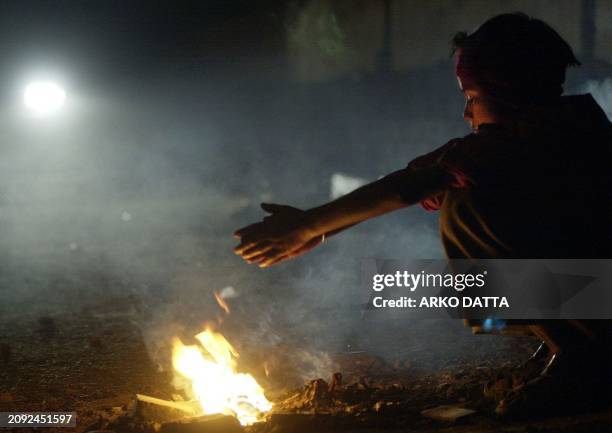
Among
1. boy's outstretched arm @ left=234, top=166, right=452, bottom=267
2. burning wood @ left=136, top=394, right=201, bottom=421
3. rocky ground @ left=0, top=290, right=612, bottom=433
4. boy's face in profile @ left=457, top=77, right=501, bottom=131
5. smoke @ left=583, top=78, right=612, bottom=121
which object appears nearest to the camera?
boy's outstretched arm @ left=234, top=166, right=452, bottom=267

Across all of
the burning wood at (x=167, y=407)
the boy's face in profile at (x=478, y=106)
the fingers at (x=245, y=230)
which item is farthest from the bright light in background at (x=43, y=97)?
the boy's face in profile at (x=478, y=106)

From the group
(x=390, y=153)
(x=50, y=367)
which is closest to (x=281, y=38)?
(x=390, y=153)

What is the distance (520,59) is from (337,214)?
98cm

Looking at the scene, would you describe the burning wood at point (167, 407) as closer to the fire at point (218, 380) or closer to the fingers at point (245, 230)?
the fire at point (218, 380)

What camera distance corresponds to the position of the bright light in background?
1301 cm

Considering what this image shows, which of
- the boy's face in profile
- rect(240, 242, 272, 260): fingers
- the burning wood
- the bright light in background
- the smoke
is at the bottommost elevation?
the burning wood

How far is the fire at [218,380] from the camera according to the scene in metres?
3.31

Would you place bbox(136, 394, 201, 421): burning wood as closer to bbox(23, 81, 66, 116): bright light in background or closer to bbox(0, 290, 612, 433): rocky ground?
bbox(0, 290, 612, 433): rocky ground

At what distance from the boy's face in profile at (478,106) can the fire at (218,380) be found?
175 centimetres

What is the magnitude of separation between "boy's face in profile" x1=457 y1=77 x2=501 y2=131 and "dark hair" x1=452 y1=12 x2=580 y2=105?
0.05 meters

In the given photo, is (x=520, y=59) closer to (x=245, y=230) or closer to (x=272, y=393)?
(x=245, y=230)

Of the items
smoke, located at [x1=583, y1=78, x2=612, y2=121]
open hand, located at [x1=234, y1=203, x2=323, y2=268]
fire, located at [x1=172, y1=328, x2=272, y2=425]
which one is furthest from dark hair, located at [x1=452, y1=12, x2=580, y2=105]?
smoke, located at [x1=583, y1=78, x2=612, y2=121]

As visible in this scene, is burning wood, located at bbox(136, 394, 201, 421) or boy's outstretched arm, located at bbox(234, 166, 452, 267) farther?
burning wood, located at bbox(136, 394, 201, 421)

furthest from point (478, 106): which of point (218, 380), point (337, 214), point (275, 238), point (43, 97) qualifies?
point (43, 97)
